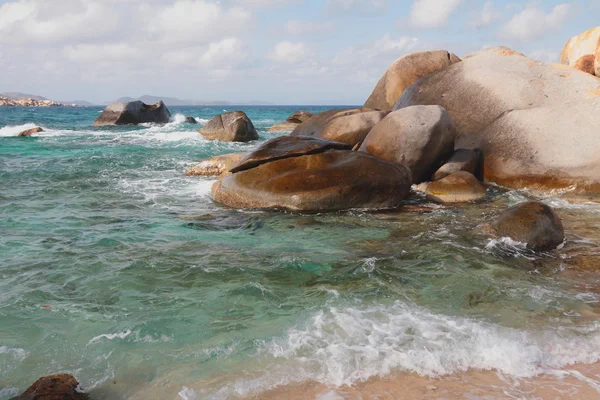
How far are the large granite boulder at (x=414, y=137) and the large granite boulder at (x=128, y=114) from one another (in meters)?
28.0

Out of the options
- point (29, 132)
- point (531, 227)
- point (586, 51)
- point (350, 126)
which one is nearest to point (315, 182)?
point (531, 227)

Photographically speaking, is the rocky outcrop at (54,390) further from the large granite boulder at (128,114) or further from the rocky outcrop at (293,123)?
the large granite boulder at (128,114)

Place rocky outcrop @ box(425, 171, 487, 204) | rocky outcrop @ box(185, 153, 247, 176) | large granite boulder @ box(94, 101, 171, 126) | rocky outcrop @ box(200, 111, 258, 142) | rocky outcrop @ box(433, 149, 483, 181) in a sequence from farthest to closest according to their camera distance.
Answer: large granite boulder @ box(94, 101, 171, 126) → rocky outcrop @ box(200, 111, 258, 142) → rocky outcrop @ box(185, 153, 247, 176) → rocky outcrop @ box(433, 149, 483, 181) → rocky outcrop @ box(425, 171, 487, 204)

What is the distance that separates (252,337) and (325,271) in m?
1.81

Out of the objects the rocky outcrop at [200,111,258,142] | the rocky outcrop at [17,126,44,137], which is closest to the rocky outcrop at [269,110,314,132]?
the rocky outcrop at [200,111,258,142]

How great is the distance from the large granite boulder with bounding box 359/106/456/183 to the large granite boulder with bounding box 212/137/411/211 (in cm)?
73

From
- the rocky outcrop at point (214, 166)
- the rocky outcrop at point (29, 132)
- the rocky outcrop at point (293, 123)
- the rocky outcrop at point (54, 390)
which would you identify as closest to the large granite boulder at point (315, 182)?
the rocky outcrop at point (214, 166)

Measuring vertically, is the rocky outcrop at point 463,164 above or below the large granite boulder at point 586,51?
below

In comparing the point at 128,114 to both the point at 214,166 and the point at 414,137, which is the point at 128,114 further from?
the point at 414,137

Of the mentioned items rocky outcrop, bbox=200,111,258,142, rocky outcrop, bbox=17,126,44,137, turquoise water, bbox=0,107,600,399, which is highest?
rocky outcrop, bbox=200,111,258,142

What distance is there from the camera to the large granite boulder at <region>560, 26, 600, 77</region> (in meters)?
13.7

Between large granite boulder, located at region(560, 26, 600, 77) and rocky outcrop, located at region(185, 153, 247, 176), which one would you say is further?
large granite boulder, located at region(560, 26, 600, 77)

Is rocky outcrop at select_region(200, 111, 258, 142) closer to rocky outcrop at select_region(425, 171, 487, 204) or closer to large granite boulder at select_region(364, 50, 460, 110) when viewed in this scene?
large granite boulder at select_region(364, 50, 460, 110)

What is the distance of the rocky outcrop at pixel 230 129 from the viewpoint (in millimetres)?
23359
